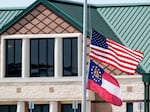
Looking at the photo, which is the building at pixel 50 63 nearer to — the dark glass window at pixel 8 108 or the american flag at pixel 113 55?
the dark glass window at pixel 8 108

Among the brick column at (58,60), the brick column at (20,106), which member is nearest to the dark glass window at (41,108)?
the brick column at (20,106)

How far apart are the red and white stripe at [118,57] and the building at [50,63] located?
10823 mm

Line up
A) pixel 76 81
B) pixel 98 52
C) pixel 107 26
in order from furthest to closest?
pixel 107 26 < pixel 76 81 < pixel 98 52

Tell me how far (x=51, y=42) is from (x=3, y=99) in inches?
178

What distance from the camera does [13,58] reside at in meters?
49.6

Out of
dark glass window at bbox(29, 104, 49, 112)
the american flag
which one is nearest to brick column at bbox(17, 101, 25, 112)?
dark glass window at bbox(29, 104, 49, 112)

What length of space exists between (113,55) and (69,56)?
12851 mm

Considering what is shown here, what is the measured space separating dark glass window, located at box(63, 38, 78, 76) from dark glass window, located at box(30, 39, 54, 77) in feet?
2.64

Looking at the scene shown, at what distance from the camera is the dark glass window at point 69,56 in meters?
48.3

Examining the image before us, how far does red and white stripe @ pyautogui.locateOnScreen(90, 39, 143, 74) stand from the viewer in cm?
3512

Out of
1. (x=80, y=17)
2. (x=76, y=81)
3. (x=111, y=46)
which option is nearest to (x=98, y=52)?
(x=111, y=46)

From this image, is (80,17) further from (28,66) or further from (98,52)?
(98,52)

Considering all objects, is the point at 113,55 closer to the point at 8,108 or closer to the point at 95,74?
the point at 95,74

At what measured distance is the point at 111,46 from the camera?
35781 mm
